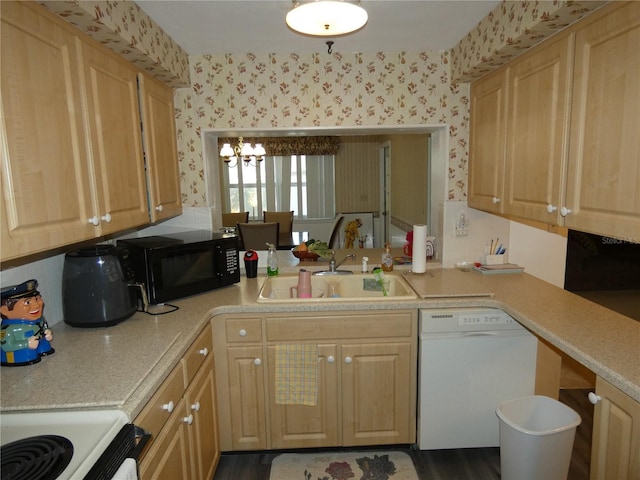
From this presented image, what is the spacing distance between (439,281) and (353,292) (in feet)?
1.74

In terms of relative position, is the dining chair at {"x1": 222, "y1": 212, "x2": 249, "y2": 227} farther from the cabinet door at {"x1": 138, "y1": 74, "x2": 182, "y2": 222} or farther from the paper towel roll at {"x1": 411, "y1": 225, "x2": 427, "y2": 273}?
the paper towel roll at {"x1": 411, "y1": 225, "x2": 427, "y2": 273}

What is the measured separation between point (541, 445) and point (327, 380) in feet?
3.29

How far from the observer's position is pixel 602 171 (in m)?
1.50

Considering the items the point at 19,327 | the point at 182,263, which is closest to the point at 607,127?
the point at 182,263

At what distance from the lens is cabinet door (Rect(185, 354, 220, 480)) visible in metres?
1.74

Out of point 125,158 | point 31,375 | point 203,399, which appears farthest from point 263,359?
point 125,158

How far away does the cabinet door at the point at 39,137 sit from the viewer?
115 cm

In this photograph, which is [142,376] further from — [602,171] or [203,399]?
[602,171]

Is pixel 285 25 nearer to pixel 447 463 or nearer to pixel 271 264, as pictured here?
pixel 271 264

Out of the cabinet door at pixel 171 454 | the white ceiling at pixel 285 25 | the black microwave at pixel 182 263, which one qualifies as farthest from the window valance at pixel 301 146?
the cabinet door at pixel 171 454

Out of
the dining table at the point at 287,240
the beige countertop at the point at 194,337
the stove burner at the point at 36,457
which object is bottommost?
the dining table at the point at 287,240

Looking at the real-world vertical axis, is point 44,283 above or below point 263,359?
above

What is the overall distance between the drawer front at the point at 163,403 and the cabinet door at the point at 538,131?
5.48ft

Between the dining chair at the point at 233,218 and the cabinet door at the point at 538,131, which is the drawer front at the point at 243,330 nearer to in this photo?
the cabinet door at the point at 538,131
